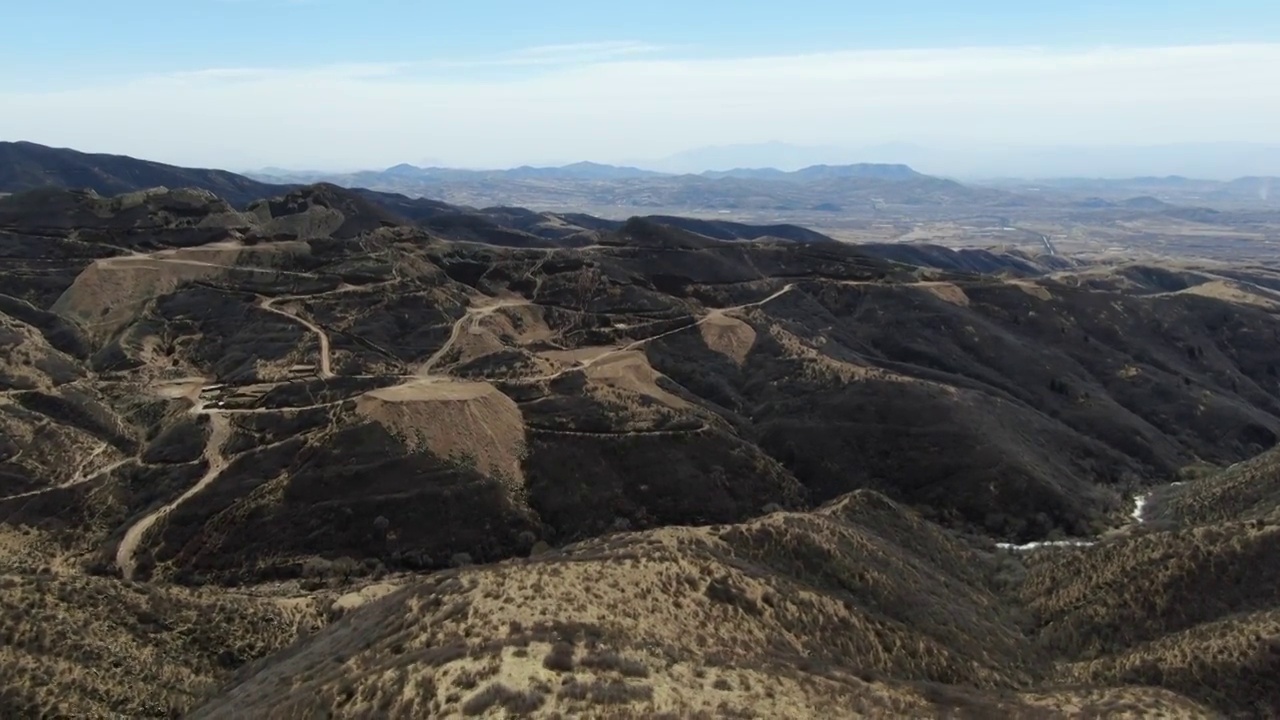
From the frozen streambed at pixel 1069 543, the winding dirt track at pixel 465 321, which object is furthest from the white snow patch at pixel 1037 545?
the winding dirt track at pixel 465 321

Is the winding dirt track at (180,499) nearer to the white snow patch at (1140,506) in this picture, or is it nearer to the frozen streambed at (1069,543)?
the frozen streambed at (1069,543)

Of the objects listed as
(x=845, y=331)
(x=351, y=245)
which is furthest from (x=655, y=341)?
(x=351, y=245)

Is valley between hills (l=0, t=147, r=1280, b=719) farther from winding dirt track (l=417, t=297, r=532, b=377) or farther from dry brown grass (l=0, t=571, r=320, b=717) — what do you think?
winding dirt track (l=417, t=297, r=532, b=377)

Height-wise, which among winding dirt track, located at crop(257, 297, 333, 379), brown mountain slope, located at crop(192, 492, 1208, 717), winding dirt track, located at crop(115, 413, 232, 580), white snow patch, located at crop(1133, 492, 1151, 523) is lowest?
white snow patch, located at crop(1133, 492, 1151, 523)

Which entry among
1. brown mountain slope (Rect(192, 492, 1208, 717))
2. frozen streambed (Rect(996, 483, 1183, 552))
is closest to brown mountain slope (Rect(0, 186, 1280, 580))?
frozen streambed (Rect(996, 483, 1183, 552))

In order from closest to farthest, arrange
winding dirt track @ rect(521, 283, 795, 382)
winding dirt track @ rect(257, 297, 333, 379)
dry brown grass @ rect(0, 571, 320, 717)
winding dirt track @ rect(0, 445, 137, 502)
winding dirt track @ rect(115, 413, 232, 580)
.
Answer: dry brown grass @ rect(0, 571, 320, 717)
winding dirt track @ rect(115, 413, 232, 580)
winding dirt track @ rect(0, 445, 137, 502)
winding dirt track @ rect(257, 297, 333, 379)
winding dirt track @ rect(521, 283, 795, 382)

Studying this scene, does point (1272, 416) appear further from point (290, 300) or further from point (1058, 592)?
point (290, 300)

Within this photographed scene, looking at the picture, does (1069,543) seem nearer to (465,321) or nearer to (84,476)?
(465,321)
